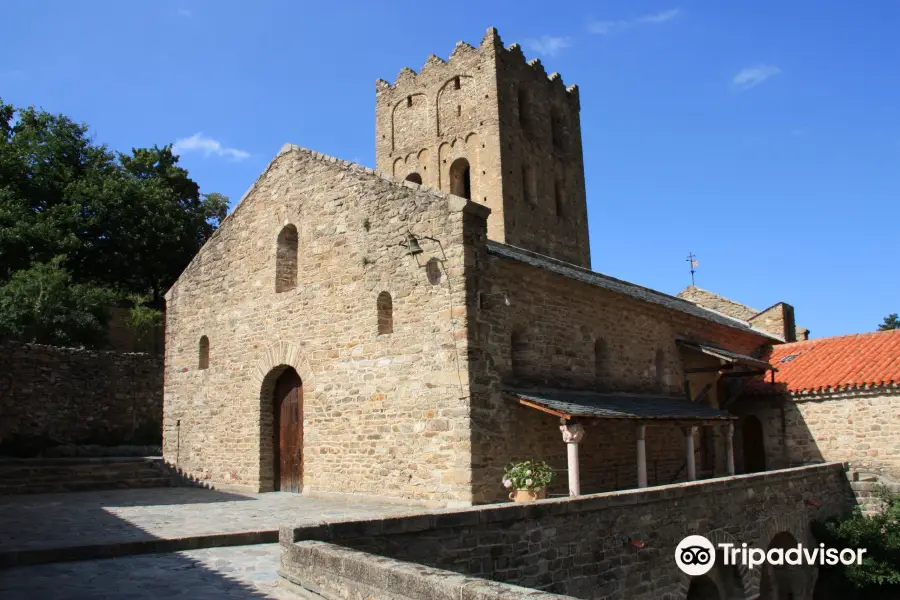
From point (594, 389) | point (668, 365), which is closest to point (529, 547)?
point (594, 389)

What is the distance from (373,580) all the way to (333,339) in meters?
8.44

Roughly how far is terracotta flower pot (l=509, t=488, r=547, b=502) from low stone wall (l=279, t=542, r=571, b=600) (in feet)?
15.9

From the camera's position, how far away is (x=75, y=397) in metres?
20.5

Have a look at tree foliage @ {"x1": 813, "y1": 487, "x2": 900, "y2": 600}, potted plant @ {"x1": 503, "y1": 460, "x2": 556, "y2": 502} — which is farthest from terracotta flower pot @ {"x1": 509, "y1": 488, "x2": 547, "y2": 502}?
tree foliage @ {"x1": 813, "y1": 487, "x2": 900, "y2": 600}

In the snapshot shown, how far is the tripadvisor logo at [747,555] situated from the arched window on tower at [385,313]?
238 inches

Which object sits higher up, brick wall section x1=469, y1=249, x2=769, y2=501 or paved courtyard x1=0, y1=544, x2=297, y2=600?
brick wall section x1=469, y1=249, x2=769, y2=501

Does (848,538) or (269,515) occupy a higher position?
(269,515)

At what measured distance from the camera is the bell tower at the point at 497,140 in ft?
80.5

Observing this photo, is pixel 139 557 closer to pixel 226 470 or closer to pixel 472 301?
pixel 472 301

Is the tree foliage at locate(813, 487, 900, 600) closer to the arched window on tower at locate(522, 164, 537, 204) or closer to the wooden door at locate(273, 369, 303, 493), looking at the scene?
the wooden door at locate(273, 369, 303, 493)

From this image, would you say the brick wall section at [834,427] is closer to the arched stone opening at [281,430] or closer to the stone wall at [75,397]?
the arched stone opening at [281,430]

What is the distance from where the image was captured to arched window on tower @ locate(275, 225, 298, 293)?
15281 millimetres

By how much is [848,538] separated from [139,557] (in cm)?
1417

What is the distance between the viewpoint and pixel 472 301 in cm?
1180
